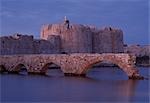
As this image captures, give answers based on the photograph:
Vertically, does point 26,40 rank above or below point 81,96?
above

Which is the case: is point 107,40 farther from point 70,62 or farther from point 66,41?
point 70,62

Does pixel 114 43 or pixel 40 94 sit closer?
pixel 40 94

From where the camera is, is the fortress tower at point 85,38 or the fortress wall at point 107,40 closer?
the fortress tower at point 85,38

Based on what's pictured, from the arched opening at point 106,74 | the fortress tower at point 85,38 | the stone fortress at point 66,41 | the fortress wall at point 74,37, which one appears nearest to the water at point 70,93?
the arched opening at point 106,74

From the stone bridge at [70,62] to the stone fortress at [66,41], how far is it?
6.67m

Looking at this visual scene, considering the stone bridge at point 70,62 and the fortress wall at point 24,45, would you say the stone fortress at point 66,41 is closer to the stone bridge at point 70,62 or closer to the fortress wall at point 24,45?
the fortress wall at point 24,45

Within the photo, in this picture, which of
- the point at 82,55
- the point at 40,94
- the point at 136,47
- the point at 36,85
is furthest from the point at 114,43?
the point at 40,94

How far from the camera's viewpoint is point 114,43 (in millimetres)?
42656

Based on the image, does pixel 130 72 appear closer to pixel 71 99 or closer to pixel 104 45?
pixel 71 99

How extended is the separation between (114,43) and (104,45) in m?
0.99

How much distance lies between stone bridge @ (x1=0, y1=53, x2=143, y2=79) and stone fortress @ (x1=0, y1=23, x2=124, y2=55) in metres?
6.67

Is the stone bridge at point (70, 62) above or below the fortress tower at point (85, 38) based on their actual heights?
below

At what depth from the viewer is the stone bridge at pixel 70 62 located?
2021 centimetres

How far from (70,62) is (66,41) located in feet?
56.3
